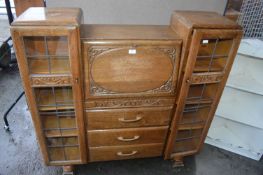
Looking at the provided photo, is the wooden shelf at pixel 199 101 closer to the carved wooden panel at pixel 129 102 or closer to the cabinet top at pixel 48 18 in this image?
the carved wooden panel at pixel 129 102

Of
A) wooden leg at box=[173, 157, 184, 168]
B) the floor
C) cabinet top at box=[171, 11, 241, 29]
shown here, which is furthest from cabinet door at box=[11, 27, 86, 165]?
wooden leg at box=[173, 157, 184, 168]

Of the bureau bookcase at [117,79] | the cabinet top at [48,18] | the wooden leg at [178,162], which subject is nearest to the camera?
the cabinet top at [48,18]

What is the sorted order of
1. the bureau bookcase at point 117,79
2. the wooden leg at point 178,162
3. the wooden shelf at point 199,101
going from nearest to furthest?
the bureau bookcase at point 117,79, the wooden shelf at point 199,101, the wooden leg at point 178,162

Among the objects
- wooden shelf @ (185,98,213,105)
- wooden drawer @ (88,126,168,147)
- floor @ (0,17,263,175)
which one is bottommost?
floor @ (0,17,263,175)

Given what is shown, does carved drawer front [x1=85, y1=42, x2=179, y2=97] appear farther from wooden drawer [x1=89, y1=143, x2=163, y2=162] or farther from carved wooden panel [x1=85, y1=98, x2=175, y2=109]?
wooden drawer [x1=89, y1=143, x2=163, y2=162]

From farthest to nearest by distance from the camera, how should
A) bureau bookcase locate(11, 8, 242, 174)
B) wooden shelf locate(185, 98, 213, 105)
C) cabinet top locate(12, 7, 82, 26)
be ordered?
1. wooden shelf locate(185, 98, 213, 105)
2. bureau bookcase locate(11, 8, 242, 174)
3. cabinet top locate(12, 7, 82, 26)

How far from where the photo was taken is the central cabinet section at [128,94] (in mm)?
1067

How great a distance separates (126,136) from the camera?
4.40 feet

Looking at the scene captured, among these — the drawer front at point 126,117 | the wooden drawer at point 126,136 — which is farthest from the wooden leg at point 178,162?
the drawer front at point 126,117

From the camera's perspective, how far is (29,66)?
40.7 inches

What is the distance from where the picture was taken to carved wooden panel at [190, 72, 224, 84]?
117cm

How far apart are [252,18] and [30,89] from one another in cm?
145

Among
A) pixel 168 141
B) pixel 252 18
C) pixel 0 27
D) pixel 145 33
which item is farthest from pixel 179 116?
pixel 0 27

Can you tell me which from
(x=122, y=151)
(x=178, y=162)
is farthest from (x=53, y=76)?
(x=178, y=162)
